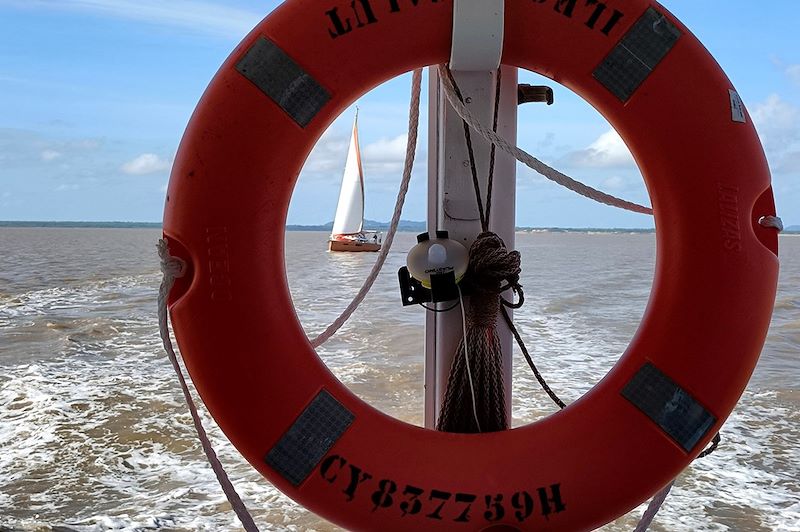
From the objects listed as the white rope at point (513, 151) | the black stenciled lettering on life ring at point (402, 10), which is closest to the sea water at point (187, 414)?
the white rope at point (513, 151)

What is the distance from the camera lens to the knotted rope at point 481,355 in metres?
1.26

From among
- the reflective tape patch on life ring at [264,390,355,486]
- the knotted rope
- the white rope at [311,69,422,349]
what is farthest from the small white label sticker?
the reflective tape patch on life ring at [264,390,355,486]

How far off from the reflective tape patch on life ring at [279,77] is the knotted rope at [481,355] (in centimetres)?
41

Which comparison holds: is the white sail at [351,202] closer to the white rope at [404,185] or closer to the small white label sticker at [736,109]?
the white rope at [404,185]

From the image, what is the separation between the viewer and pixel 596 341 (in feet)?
14.0

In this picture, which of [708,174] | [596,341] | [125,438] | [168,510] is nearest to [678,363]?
[708,174]

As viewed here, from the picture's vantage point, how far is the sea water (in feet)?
6.35

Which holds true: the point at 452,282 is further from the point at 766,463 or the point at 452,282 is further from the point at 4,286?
the point at 4,286

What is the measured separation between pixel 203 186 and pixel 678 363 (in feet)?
2.57

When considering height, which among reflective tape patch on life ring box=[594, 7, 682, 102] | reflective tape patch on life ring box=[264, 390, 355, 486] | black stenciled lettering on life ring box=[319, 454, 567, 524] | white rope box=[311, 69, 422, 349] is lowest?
black stenciled lettering on life ring box=[319, 454, 567, 524]

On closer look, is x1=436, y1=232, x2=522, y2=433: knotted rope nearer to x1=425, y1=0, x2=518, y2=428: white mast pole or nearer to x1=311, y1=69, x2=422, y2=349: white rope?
x1=425, y1=0, x2=518, y2=428: white mast pole

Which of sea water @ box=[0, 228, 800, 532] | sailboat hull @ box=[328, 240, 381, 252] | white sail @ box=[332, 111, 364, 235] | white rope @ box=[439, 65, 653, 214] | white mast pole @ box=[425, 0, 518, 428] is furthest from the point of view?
white sail @ box=[332, 111, 364, 235]

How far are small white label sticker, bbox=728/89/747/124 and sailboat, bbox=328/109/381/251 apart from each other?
15171 mm

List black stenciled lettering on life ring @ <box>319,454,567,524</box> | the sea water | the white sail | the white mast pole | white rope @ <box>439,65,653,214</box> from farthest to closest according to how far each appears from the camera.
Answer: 1. the white sail
2. the sea water
3. the white mast pole
4. white rope @ <box>439,65,653,214</box>
5. black stenciled lettering on life ring @ <box>319,454,567,524</box>
